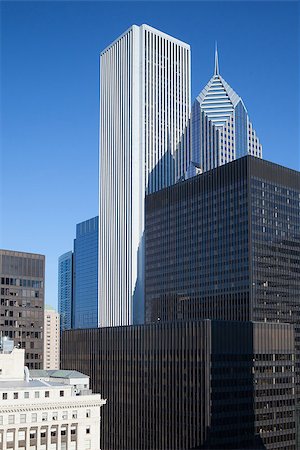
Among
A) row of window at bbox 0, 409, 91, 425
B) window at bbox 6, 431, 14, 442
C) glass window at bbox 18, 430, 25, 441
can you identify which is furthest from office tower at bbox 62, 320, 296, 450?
window at bbox 6, 431, 14, 442

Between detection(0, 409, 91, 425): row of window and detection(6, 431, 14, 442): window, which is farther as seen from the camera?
detection(0, 409, 91, 425): row of window

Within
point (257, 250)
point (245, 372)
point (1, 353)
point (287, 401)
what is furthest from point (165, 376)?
point (257, 250)

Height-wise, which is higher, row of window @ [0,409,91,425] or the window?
row of window @ [0,409,91,425]

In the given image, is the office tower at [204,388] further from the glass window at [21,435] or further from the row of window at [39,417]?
the glass window at [21,435]

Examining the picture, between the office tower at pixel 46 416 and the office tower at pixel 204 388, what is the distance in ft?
99.2

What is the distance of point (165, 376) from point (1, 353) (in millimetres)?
40572

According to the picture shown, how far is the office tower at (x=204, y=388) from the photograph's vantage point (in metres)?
149

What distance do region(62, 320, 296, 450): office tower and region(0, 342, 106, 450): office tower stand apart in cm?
3025

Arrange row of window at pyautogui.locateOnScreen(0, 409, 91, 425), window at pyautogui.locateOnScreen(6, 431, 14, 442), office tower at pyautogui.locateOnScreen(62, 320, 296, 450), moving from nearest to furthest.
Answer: window at pyautogui.locateOnScreen(6, 431, 14, 442) → row of window at pyautogui.locateOnScreen(0, 409, 91, 425) → office tower at pyautogui.locateOnScreen(62, 320, 296, 450)

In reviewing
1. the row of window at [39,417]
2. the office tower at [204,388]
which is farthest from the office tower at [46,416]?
the office tower at [204,388]

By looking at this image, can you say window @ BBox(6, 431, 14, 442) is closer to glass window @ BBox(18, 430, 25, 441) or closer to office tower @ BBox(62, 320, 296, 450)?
glass window @ BBox(18, 430, 25, 441)

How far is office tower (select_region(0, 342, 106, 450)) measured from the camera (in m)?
117

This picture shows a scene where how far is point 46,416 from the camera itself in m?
121

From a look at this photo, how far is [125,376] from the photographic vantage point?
17588 centimetres
